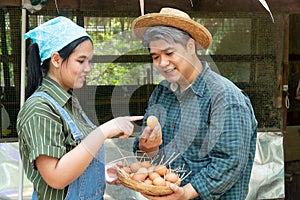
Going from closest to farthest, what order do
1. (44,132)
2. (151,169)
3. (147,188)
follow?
(44,132)
(147,188)
(151,169)

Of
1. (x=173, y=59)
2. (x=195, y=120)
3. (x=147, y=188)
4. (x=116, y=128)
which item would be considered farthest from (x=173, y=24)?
(x=147, y=188)

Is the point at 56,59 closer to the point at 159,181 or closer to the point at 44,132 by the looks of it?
the point at 44,132

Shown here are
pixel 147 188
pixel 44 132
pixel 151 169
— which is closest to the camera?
pixel 44 132

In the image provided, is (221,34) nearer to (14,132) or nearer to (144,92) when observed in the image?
(144,92)

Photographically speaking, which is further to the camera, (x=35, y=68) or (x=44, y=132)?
(x=35, y=68)

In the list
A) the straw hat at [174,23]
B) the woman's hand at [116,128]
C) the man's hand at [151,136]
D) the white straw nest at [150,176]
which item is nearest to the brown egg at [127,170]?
Answer: the white straw nest at [150,176]

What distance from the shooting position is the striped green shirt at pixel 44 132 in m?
1.20

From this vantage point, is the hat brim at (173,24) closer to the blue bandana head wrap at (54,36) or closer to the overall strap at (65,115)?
the blue bandana head wrap at (54,36)

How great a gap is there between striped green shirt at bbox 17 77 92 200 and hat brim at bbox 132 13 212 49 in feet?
1.10

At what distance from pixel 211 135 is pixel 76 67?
0.48 meters

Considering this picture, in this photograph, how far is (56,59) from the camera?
4.25 feet

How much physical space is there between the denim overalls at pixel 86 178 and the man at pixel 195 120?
0.18 m

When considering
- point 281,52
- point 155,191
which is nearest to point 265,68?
point 281,52

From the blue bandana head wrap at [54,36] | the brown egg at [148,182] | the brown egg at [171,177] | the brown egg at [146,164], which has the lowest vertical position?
the brown egg at [148,182]
